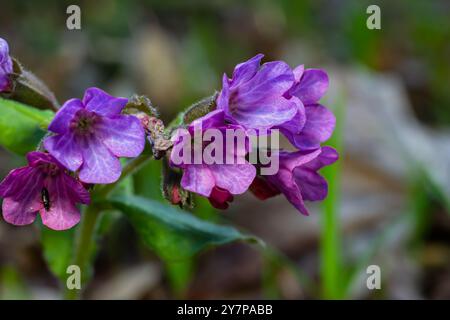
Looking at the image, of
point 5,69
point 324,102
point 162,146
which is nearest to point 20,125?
point 5,69

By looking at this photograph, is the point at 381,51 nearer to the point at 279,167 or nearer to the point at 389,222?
the point at 389,222

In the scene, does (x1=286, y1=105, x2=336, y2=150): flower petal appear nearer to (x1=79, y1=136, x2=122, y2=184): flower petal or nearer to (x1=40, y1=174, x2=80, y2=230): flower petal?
(x1=79, y1=136, x2=122, y2=184): flower petal

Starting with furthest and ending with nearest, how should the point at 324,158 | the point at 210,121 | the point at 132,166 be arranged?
the point at 132,166 → the point at 324,158 → the point at 210,121

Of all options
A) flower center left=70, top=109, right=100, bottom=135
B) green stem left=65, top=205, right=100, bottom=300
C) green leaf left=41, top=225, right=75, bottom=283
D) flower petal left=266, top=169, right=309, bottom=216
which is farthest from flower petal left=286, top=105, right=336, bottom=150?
green leaf left=41, top=225, right=75, bottom=283

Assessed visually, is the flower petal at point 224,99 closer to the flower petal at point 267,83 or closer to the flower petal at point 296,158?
the flower petal at point 267,83

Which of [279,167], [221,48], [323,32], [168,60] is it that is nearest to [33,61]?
[168,60]

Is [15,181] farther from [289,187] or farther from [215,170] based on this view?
[289,187]

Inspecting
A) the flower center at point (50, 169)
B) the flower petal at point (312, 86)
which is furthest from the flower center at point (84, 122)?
the flower petal at point (312, 86)
